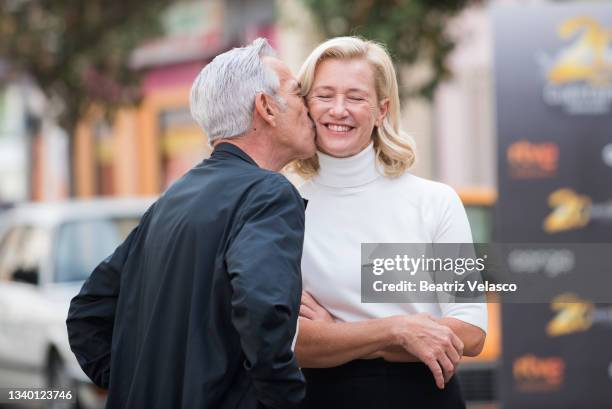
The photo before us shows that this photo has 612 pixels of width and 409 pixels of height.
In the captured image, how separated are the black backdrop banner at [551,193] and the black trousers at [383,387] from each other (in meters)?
3.23

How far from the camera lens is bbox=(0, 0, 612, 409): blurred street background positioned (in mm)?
6777

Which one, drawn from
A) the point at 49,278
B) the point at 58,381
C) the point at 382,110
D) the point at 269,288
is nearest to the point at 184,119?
the point at 49,278

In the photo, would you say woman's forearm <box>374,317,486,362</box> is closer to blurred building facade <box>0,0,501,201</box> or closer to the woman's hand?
the woman's hand

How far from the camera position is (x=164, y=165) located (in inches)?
993

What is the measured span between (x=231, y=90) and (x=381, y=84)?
50 centimetres

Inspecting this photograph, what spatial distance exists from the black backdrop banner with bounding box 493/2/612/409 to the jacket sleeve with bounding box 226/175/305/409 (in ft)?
12.4

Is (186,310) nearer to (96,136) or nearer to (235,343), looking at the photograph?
(235,343)

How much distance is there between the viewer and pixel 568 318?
685 centimetres

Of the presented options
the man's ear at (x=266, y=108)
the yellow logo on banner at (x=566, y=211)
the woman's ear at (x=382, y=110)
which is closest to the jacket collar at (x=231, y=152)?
the man's ear at (x=266, y=108)

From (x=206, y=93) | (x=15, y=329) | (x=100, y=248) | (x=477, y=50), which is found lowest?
(x=15, y=329)

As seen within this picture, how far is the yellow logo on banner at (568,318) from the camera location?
682 centimetres

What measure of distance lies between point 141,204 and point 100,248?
678mm

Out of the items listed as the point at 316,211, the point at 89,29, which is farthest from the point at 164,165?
the point at 316,211

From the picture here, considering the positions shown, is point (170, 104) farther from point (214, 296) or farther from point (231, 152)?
point (214, 296)
